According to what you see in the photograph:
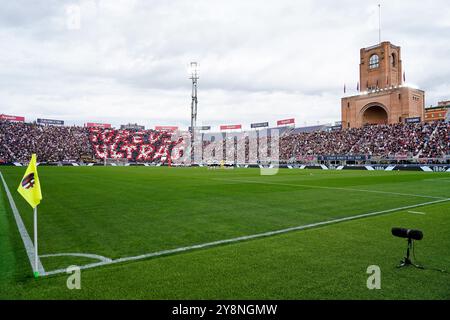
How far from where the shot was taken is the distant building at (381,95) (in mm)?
64438

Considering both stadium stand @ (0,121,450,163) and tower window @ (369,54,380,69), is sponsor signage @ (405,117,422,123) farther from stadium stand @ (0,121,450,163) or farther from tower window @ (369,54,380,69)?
tower window @ (369,54,380,69)

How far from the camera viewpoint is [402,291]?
4.08m

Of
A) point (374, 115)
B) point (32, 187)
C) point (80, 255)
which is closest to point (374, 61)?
point (374, 115)

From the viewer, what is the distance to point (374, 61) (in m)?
71.5

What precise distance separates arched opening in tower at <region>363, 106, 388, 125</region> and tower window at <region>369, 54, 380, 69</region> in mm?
9563

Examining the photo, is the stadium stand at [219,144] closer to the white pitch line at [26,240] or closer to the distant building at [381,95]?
the distant building at [381,95]

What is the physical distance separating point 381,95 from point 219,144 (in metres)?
45.5

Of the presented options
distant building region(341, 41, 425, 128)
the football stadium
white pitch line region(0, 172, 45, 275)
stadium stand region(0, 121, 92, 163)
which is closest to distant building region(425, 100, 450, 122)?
distant building region(341, 41, 425, 128)

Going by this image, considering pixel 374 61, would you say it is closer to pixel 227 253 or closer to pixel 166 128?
pixel 166 128

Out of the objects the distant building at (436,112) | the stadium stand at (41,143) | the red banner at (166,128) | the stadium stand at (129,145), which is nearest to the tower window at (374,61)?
the stadium stand at (129,145)

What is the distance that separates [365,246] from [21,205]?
37.1 feet

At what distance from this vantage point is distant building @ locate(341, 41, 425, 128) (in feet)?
211
